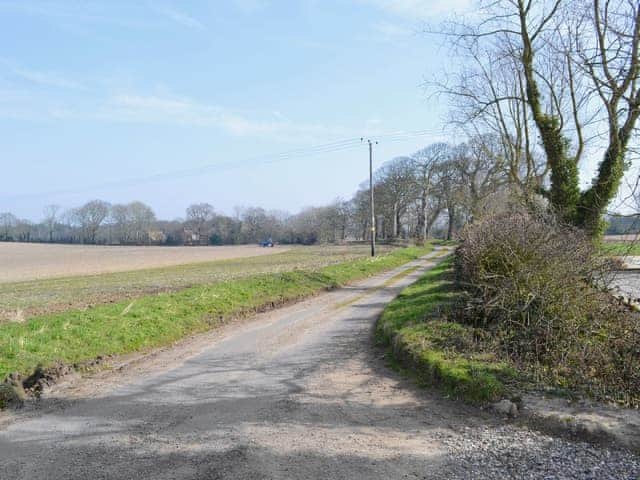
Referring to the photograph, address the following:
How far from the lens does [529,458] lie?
4.59m

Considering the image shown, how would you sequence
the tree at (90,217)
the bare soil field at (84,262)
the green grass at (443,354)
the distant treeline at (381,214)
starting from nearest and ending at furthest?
the green grass at (443,354)
the distant treeline at (381,214)
the bare soil field at (84,262)
the tree at (90,217)

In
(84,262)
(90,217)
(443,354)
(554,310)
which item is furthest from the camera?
(90,217)

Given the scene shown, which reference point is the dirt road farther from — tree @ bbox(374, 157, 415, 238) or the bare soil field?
tree @ bbox(374, 157, 415, 238)

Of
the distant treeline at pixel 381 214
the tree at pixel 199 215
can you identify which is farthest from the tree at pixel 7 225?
the tree at pixel 199 215

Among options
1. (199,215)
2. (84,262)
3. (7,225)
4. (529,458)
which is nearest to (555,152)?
(529,458)

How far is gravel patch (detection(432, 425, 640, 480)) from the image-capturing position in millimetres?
4277

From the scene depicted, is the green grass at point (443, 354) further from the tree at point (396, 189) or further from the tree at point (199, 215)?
the tree at point (199, 215)

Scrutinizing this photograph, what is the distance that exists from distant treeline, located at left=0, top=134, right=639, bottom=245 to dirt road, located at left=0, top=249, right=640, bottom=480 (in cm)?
426

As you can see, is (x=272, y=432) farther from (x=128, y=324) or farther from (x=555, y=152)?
(x=555, y=152)

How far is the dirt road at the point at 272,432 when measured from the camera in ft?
14.8

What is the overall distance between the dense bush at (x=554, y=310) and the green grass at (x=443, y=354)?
1.83 ft

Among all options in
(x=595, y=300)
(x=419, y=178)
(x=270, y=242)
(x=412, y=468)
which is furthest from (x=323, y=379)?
(x=270, y=242)

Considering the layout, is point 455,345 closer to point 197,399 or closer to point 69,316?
point 197,399

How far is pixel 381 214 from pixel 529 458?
69.1 m
